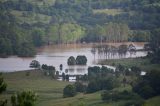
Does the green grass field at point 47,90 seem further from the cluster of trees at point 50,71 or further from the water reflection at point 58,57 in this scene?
the water reflection at point 58,57

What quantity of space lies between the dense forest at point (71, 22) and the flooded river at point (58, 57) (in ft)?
1.38

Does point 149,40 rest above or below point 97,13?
below

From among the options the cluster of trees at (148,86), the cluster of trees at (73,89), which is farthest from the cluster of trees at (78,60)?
the cluster of trees at (148,86)

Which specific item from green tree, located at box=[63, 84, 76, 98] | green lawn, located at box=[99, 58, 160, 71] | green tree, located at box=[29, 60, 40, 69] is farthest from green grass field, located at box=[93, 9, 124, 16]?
green tree, located at box=[63, 84, 76, 98]

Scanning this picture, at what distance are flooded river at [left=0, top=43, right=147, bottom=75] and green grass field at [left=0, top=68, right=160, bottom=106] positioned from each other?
3.42ft

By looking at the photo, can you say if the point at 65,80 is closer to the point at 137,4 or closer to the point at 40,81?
the point at 40,81

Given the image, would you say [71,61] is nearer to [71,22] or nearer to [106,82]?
[106,82]

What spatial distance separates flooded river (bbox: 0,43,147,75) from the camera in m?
16.7

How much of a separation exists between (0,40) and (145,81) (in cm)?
737

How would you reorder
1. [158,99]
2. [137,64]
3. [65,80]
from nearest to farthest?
[158,99] < [65,80] < [137,64]

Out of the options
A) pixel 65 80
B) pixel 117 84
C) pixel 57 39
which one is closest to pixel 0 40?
pixel 57 39

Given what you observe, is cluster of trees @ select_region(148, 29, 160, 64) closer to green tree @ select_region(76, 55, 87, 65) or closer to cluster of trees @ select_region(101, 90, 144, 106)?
green tree @ select_region(76, 55, 87, 65)

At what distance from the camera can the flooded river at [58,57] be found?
657 inches

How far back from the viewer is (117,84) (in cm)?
1423
